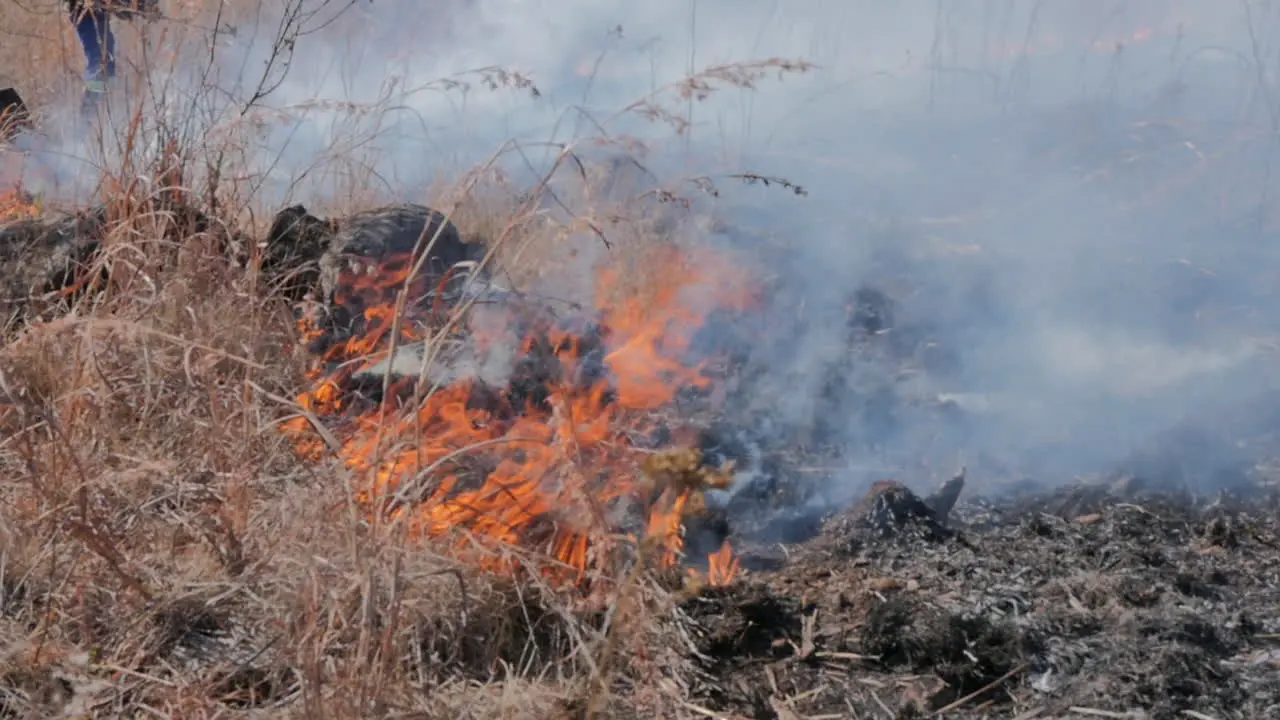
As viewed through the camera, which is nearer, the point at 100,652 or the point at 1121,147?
the point at 100,652

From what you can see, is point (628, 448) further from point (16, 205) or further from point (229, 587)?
point (16, 205)

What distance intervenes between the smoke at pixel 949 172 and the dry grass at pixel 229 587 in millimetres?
966

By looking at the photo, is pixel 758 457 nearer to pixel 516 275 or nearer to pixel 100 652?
pixel 516 275

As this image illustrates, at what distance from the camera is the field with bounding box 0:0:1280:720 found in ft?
7.77

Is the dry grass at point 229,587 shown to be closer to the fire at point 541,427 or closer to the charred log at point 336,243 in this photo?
the fire at point 541,427

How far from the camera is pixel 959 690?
2436 mm

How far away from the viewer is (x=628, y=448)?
2.99 m

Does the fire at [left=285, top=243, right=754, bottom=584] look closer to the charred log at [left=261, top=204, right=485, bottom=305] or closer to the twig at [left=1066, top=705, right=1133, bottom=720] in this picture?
the charred log at [left=261, top=204, right=485, bottom=305]

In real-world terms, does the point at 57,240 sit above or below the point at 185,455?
above

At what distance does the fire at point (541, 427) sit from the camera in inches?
100

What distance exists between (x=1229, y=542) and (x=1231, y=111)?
4.31 m

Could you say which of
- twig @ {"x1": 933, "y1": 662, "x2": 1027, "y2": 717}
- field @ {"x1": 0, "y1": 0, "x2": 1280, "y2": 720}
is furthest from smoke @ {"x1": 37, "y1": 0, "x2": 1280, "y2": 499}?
twig @ {"x1": 933, "y1": 662, "x2": 1027, "y2": 717}

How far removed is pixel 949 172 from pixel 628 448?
153 inches

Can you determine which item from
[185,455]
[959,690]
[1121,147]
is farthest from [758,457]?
[1121,147]
